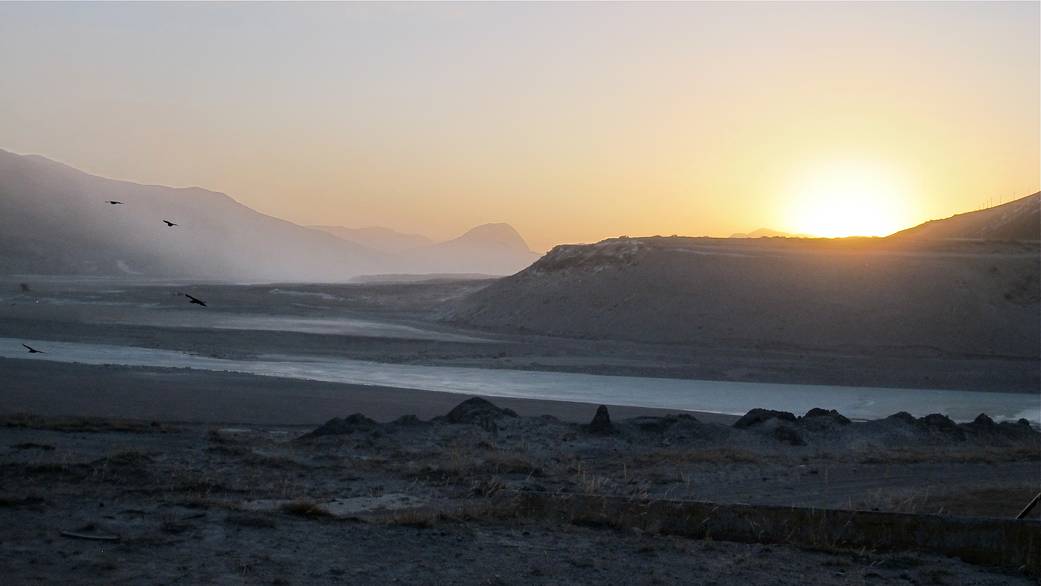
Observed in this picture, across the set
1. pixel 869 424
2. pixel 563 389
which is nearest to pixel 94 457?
pixel 869 424

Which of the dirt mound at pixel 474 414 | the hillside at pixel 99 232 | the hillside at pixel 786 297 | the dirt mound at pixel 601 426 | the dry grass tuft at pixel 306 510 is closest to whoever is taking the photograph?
the dry grass tuft at pixel 306 510

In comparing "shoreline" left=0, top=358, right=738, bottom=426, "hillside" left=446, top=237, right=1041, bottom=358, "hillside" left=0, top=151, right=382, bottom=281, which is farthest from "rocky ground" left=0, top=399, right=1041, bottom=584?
"hillside" left=0, top=151, right=382, bottom=281

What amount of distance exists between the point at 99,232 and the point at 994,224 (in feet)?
374

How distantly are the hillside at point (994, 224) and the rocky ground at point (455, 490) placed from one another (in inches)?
2829

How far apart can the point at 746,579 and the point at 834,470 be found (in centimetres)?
727

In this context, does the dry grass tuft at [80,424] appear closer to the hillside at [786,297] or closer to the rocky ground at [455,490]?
the rocky ground at [455,490]

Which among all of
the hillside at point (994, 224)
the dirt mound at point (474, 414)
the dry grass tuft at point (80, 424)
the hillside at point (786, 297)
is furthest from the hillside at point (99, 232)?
the dirt mound at point (474, 414)

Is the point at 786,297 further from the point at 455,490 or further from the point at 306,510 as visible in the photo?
the point at 306,510

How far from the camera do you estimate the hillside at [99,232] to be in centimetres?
13362

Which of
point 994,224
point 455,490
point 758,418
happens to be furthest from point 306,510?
point 994,224

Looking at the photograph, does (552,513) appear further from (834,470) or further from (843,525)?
(834,470)

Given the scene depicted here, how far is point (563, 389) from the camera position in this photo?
95.7ft

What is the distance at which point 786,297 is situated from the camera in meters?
49.7

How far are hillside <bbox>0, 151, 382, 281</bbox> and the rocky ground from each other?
117581 millimetres
